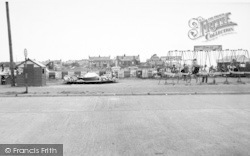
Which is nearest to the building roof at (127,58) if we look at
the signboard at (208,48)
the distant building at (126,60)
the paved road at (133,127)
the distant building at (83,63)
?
the distant building at (126,60)

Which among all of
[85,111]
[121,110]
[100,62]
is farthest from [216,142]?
[100,62]

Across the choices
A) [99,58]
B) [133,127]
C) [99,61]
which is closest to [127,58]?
Answer: [99,61]

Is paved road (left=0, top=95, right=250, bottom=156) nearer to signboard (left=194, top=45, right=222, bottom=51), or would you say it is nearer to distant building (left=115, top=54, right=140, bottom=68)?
signboard (left=194, top=45, right=222, bottom=51)

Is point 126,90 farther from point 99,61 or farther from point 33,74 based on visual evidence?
point 99,61

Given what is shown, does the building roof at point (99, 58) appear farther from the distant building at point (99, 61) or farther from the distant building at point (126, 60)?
the distant building at point (126, 60)

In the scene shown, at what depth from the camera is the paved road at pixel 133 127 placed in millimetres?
4879

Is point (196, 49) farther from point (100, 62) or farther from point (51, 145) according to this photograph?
point (100, 62)

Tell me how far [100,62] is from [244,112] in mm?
128040

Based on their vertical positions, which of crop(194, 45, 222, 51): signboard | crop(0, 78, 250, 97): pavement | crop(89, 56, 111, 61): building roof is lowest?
crop(0, 78, 250, 97): pavement

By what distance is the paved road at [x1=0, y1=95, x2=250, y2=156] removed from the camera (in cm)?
488

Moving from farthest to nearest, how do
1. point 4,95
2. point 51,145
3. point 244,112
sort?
point 4,95 → point 244,112 → point 51,145

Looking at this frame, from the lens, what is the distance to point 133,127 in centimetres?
650

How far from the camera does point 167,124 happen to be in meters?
6.81

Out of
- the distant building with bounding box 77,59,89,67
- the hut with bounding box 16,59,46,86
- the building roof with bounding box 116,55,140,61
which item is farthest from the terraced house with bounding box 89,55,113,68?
the hut with bounding box 16,59,46,86
